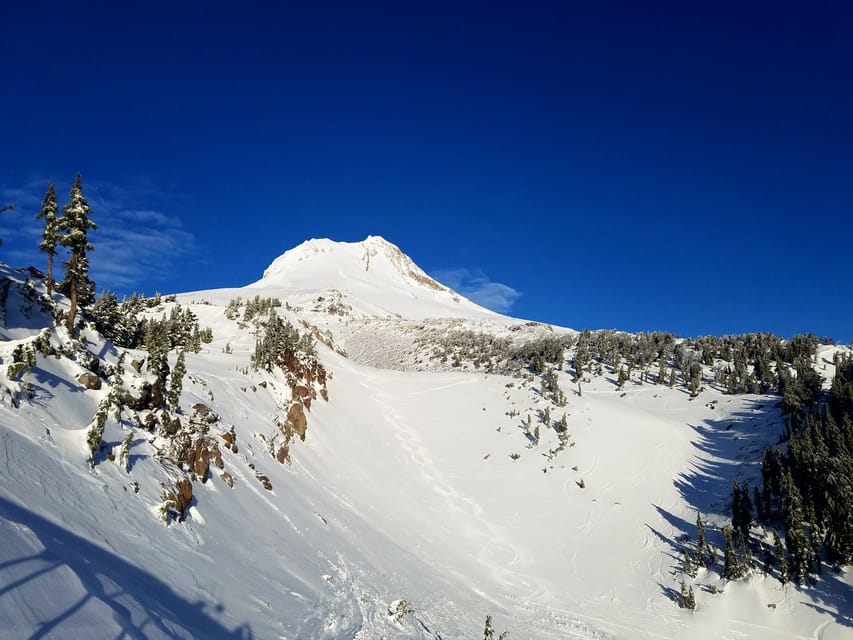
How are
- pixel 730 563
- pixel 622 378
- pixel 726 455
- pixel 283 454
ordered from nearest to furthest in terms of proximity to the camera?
1. pixel 730 563
2. pixel 283 454
3. pixel 726 455
4. pixel 622 378

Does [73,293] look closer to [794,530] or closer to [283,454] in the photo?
[283,454]

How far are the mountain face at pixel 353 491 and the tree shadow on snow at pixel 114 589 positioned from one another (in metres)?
0.04

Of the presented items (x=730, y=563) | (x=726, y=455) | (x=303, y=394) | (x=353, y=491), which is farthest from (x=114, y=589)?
(x=726, y=455)

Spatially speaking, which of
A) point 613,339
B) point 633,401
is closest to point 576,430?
point 633,401

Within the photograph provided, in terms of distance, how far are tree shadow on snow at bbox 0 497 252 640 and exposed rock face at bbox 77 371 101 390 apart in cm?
644

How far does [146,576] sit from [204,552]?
2616 millimetres

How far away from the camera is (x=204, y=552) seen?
34.9 ft

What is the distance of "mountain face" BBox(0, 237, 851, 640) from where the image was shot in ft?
27.8

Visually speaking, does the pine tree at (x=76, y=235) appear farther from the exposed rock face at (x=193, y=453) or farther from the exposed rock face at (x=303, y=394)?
the exposed rock face at (x=303, y=394)

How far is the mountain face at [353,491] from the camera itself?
27.8 feet

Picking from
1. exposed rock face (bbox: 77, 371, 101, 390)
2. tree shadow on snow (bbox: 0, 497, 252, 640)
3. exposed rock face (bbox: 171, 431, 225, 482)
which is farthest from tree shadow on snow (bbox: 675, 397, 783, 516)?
exposed rock face (bbox: 77, 371, 101, 390)

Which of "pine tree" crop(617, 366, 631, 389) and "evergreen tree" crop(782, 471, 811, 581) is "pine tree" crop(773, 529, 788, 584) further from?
"pine tree" crop(617, 366, 631, 389)

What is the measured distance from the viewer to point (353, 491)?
23.8 meters

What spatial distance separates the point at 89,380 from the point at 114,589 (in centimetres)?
790
